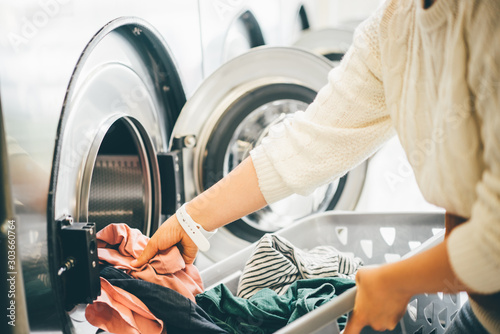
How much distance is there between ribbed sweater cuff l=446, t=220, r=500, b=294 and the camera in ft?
1.63

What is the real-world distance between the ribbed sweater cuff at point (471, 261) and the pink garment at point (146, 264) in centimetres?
51

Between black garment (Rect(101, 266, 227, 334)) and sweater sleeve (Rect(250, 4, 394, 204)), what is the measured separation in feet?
0.82

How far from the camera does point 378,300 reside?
0.59m

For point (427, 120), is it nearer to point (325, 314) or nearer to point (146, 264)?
point (325, 314)

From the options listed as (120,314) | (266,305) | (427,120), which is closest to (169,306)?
(120,314)

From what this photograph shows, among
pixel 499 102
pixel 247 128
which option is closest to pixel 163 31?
pixel 247 128

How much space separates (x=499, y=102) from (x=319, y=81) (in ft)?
3.06

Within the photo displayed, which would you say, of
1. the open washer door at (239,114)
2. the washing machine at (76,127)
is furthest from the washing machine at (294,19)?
the washing machine at (76,127)

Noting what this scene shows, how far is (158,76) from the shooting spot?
3.84 ft

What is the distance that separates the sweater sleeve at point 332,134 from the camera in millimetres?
743

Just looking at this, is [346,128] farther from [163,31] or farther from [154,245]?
[163,31]

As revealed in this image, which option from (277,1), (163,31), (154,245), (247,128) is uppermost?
(277,1)

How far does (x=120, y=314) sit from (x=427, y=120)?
0.59m

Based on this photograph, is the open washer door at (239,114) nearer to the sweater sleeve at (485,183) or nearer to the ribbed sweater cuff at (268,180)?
the ribbed sweater cuff at (268,180)
